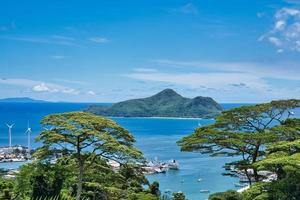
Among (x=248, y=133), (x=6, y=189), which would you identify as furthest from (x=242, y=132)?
(x=6, y=189)

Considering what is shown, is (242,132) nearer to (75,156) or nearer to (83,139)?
(83,139)

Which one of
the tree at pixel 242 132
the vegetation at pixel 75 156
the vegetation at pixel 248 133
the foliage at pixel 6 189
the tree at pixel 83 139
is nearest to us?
the tree at pixel 83 139

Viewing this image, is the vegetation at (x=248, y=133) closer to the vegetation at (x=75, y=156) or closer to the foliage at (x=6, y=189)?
the vegetation at (x=75, y=156)

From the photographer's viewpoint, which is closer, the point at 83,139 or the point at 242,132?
the point at 83,139

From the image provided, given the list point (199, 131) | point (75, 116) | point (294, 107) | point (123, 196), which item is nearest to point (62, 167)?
point (75, 116)

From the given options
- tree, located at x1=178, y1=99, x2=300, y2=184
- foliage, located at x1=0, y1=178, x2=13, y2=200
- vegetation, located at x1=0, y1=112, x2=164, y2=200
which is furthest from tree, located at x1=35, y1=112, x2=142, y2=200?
foliage, located at x1=0, y1=178, x2=13, y2=200

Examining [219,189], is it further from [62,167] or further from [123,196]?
[62,167]

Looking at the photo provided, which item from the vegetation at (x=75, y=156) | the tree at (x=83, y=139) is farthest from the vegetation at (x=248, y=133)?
the vegetation at (x=75, y=156)
